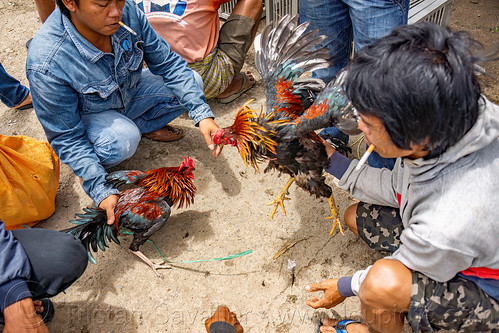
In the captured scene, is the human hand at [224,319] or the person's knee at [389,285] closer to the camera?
the person's knee at [389,285]

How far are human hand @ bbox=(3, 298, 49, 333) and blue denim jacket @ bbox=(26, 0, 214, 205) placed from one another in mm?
924

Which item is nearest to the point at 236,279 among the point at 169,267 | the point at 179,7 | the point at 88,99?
the point at 169,267

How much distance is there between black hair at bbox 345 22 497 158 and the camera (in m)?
1.21

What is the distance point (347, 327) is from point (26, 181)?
2.20 metres

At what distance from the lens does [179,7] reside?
325cm

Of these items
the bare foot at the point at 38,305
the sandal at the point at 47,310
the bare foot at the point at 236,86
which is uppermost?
the bare foot at the point at 38,305

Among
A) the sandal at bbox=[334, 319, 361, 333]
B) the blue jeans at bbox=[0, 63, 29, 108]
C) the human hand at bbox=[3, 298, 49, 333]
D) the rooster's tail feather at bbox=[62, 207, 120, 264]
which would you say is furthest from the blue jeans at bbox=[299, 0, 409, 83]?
the blue jeans at bbox=[0, 63, 29, 108]

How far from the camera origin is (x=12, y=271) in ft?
5.59

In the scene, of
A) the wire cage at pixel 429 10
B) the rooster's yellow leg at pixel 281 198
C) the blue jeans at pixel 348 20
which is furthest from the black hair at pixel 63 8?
the wire cage at pixel 429 10

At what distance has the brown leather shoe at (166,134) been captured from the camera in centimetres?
341

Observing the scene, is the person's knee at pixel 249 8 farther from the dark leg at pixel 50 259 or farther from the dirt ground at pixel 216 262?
the dark leg at pixel 50 259

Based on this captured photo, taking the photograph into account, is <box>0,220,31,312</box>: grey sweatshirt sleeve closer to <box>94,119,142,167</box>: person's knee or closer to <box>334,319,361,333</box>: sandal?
<box>94,119,142,167</box>: person's knee

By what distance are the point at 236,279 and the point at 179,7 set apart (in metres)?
2.24

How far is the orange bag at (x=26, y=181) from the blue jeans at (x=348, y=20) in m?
2.08
